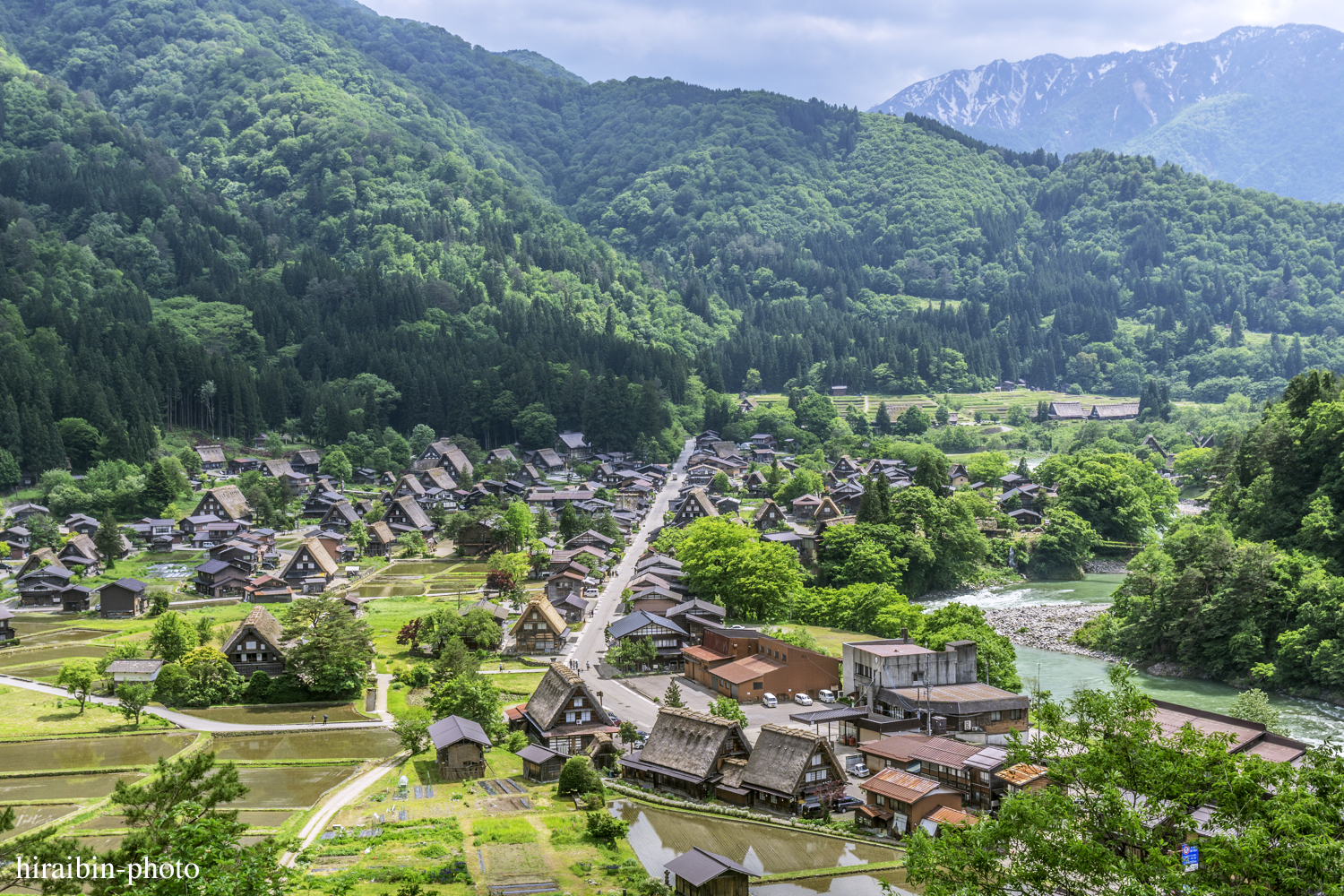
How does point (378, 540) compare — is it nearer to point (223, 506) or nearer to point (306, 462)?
point (223, 506)

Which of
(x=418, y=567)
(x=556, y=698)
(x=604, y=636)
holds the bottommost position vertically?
Answer: (x=418, y=567)

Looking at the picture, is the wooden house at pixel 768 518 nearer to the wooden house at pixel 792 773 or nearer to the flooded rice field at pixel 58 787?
the wooden house at pixel 792 773

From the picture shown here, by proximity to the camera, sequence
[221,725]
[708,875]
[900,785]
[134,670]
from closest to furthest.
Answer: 1. [708,875]
2. [900,785]
3. [221,725]
4. [134,670]

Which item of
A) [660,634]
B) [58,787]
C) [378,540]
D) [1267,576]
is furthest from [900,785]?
[378,540]

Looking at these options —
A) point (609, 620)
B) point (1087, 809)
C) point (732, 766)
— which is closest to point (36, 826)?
point (732, 766)

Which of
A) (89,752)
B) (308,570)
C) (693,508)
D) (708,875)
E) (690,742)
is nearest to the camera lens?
(708,875)

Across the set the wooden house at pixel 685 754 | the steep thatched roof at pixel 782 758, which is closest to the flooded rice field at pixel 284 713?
the wooden house at pixel 685 754
